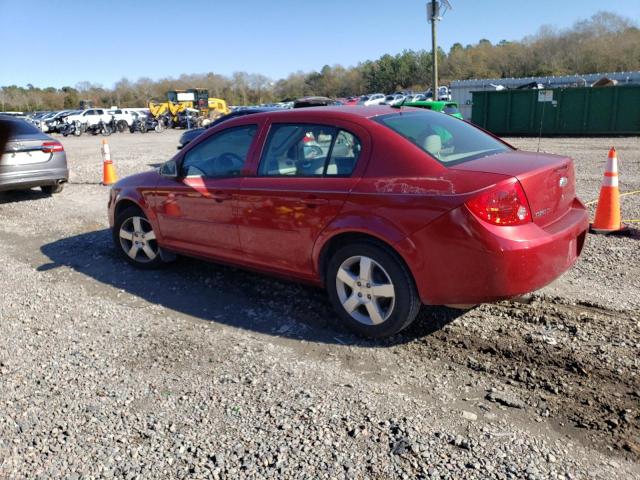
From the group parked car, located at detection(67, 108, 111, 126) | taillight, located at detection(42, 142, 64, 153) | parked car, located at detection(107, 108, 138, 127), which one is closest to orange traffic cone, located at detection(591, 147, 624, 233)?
taillight, located at detection(42, 142, 64, 153)

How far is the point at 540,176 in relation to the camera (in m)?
3.64

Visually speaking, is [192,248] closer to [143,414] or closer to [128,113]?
[143,414]

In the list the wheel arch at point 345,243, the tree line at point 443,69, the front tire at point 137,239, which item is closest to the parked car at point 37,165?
the front tire at point 137,239

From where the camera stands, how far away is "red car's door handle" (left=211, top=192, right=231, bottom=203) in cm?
476

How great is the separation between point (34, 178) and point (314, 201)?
24.1 ft

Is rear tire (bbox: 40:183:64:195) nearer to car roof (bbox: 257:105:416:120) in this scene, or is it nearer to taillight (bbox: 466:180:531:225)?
car roof (bbox: 257:105:416:120)

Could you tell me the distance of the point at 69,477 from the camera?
267cm

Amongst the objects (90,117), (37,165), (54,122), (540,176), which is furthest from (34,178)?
(54,122)

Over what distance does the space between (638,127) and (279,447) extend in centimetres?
2181

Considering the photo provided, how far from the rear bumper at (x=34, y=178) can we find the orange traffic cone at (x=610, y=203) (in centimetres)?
848

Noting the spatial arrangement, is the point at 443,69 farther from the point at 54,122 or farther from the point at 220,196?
the point at 220,196

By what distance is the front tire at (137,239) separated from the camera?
5.78m

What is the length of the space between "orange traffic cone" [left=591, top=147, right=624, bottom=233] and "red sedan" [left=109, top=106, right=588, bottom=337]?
2.37 m

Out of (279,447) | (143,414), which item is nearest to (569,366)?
(279,447)
